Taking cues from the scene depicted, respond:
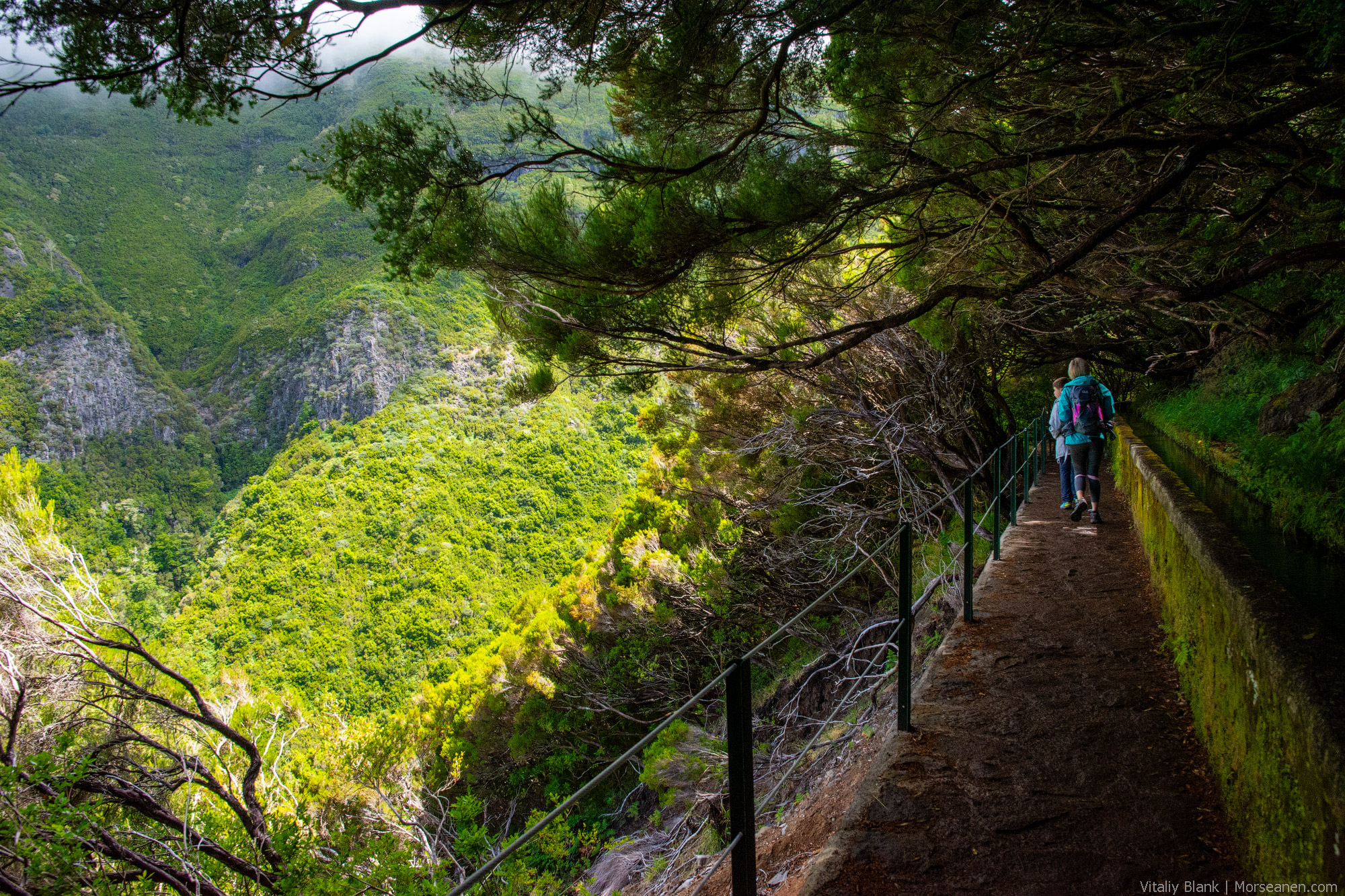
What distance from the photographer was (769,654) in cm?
1211

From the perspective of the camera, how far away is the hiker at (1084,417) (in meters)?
6.04

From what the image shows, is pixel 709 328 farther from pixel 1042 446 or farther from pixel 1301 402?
pixel 1042 446

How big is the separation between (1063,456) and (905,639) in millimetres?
4629

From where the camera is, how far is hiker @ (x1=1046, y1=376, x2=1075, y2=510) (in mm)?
6285

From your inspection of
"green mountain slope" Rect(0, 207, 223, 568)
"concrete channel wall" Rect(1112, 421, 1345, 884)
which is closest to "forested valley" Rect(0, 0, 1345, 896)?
"concrete channel wall" Rect(1112, 421, 1345, 884)

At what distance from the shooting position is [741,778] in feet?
5.95

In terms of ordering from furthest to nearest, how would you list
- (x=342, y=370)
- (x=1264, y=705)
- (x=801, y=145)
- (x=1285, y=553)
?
(x=342, y=370) < (x=801, y=145) < (x=1285, y=553) < (x=1264, y=705)

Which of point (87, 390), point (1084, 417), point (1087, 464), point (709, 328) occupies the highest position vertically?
point (87, 390)

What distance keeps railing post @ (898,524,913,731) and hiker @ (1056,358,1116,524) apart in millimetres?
3900

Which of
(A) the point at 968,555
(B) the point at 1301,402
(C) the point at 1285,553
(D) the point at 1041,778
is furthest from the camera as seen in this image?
(B) the point at 1301,402

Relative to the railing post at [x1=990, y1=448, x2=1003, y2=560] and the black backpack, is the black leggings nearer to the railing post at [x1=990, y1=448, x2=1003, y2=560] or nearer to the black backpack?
the black backpack

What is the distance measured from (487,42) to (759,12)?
1.56m

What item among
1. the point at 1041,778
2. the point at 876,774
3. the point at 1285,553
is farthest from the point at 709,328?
the point at 1041,778

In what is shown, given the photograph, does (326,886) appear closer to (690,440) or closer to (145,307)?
(690,440)
